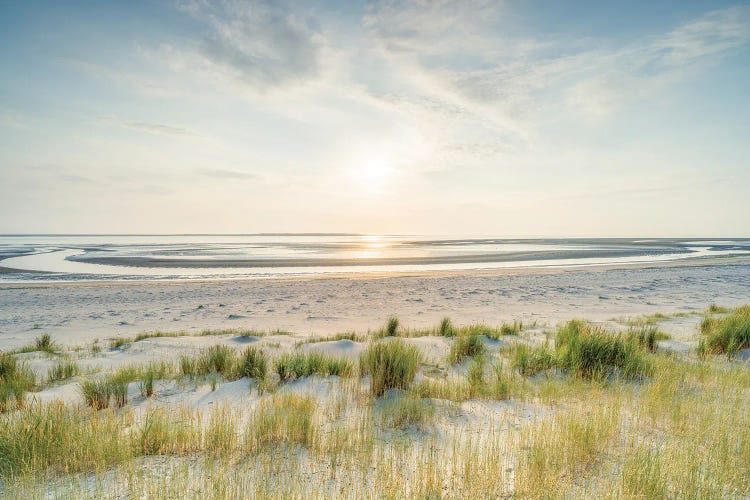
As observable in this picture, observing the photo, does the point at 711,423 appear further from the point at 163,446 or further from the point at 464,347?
the point at 163,446

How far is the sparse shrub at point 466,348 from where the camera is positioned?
7.36 meters

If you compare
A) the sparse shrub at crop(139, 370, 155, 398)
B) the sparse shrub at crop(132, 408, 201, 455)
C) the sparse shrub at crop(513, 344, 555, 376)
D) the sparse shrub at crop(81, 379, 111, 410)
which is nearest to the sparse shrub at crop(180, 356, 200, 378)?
the sparse shrub at crop(139, 370, 155, 398)

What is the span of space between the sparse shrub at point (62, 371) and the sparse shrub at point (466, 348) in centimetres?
660

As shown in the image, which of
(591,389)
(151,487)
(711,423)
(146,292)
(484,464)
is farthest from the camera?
(146,292)

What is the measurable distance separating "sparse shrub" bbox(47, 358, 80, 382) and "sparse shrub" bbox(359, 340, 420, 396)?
5.20m

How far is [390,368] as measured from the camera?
5219 mm

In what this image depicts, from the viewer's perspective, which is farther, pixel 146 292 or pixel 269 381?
pixel 146 292

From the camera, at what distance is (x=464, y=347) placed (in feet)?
25.0

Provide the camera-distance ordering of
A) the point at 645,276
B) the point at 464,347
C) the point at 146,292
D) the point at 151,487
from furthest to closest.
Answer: the point at 645,276, the point at 146,292, the point at 464,347, the point at 151,487

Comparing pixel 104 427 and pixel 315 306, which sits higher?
pixel 104 427

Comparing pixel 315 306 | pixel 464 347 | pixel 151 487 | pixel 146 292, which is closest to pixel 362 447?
pixel 151 487

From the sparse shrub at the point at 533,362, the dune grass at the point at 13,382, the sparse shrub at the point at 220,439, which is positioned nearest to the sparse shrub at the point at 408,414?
the sparse shrub at the point at 220,439

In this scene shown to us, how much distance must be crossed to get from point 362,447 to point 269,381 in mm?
2599

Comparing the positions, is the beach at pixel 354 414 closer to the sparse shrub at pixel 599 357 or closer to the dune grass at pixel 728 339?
the sparse shrub at pixel 599 357
